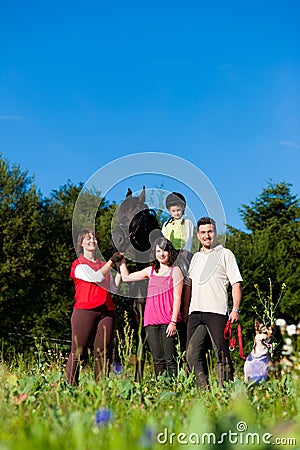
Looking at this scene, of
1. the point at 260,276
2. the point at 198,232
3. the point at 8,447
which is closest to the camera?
the point at 8,447

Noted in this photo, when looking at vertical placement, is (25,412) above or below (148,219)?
below

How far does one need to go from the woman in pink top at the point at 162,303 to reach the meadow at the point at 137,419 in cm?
114

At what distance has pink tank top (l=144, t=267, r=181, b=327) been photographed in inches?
240

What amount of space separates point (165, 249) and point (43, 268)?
17.4 m

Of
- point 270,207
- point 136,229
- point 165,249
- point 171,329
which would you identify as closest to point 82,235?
point 136,229

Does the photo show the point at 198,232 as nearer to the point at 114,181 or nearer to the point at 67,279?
the point at 114,181

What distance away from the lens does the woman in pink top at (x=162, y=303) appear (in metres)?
6.00

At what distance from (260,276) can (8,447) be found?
21.6 metres

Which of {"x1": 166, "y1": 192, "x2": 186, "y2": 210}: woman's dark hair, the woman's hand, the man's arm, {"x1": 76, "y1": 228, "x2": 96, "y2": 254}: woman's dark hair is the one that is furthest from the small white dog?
{"x1": 76, "y1": 228, "x2": 96, "y2": 254}: woman's dark hair

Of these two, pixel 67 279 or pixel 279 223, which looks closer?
pixel 67 279

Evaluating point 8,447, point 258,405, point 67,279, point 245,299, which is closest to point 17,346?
point 67,279

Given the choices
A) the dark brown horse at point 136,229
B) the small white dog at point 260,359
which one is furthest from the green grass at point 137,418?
the dark brown horse at point 136,229

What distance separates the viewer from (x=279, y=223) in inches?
1330

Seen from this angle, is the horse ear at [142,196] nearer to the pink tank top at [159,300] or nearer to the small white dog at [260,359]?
the pink tank top at [159,300]
